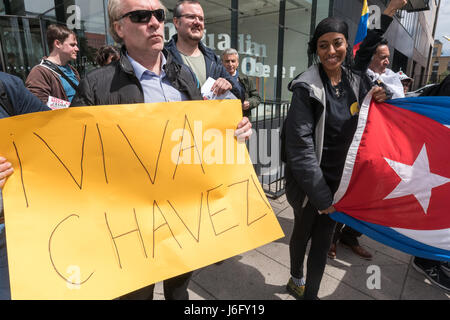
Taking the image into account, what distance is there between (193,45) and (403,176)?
6.33ft

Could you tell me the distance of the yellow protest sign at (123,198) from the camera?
3.70 feet

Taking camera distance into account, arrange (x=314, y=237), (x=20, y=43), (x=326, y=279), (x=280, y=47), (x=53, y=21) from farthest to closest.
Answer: (x=280, y=47) → (x=53, y=21) → (x=20, y=43) → (x=326, y=279) → (x=314, y=237)

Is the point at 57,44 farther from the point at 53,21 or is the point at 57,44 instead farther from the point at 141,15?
the point at 53,21

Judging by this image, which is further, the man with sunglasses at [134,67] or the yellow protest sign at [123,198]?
the man with sunglasses at [134,67]

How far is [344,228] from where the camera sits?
10.4 ft

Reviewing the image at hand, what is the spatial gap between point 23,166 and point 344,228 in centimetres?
314

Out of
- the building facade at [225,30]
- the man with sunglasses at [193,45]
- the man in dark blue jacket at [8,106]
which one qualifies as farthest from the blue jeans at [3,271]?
the building facade at [225,30]

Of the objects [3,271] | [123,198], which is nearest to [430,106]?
[123,198]

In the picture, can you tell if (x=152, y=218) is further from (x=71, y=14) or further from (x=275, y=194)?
(x=71, y=14)

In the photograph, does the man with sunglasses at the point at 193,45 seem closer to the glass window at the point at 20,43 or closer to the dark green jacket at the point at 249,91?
the dark green jacket at the point at 249,91

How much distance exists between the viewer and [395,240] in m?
1.78

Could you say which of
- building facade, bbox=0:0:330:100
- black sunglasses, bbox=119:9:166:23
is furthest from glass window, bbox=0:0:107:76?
black sunglasses, bbox=119:9:166:23

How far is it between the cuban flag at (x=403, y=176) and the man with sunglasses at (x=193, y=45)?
1.02 meters
